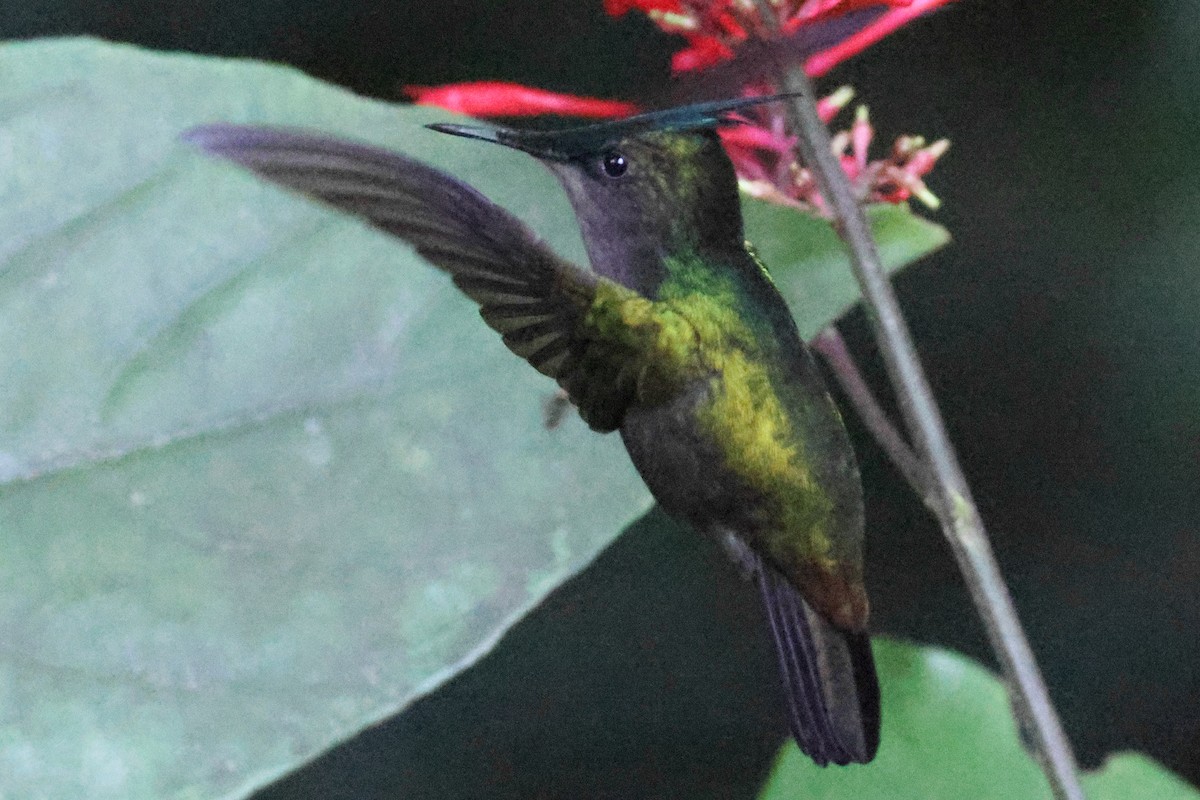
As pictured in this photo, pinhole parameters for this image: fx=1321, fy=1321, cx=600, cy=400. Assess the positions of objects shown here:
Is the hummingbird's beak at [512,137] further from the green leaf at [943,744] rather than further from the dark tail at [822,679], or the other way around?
the green leaf at [943,744]

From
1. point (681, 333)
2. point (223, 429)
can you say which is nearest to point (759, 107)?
point (681, 333)

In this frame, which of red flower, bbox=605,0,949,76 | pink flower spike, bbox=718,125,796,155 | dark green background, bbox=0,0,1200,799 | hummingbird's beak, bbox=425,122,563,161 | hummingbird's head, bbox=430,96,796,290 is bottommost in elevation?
dark green background, bbox=0,0,1200,799

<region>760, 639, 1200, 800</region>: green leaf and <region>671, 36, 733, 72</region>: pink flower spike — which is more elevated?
<region>671, 36, 733, 72</region>: pink flower spike

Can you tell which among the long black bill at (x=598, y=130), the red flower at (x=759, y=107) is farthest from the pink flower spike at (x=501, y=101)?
the long black bill at (x=598, y=130)

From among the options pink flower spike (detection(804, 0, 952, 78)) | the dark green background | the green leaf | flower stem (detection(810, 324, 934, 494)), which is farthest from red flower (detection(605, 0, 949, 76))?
the dark green background

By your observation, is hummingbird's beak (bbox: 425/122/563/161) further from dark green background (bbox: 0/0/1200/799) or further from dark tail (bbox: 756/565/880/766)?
dark green background (bbox: 0/0/1200/799)

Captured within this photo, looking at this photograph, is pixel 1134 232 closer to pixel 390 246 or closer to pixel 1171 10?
pixel 1171 10

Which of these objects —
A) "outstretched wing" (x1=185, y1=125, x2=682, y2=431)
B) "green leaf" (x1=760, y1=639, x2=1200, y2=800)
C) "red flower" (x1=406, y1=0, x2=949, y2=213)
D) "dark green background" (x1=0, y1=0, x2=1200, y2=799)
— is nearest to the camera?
"outstretched wing" (x1=185, y1=125, x2=682, y2=431)

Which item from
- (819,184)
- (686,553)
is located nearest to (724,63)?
(819,184)
